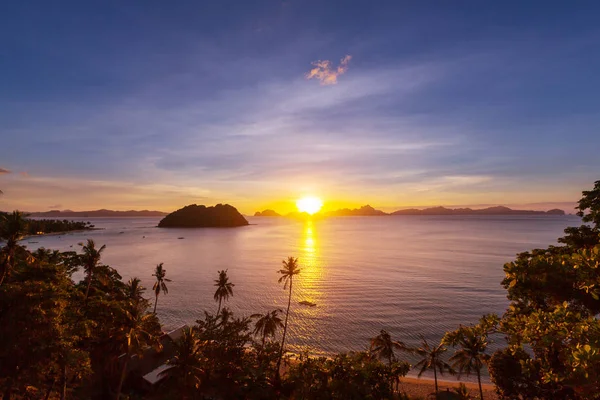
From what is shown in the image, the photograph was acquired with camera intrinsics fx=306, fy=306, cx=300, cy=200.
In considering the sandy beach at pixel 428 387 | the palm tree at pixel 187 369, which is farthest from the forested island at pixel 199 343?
the sandy beach at pixel 428 387

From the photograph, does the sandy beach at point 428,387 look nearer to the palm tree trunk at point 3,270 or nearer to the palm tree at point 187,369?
the palm tree at point 187,369

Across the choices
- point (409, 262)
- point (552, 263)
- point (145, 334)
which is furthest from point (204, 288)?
point (552, 263)

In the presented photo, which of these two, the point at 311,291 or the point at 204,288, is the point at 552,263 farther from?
the point at 204,288

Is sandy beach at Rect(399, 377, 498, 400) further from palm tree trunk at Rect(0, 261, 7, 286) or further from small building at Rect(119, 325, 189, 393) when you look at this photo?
palm tree trunk at Rect(0, 261, 7, 286)

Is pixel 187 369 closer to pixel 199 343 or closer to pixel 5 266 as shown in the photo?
pixel 199 343

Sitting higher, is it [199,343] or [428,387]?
[199,343]

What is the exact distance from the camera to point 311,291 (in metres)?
98.2

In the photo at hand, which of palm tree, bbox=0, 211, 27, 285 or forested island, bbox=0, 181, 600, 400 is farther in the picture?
palm tree, bbox=0, 211, 27, 285

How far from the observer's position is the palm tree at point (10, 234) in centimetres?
2759

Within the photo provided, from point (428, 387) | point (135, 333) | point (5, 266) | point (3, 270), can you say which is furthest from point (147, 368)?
point (428, 387)

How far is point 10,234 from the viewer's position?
28.9 m

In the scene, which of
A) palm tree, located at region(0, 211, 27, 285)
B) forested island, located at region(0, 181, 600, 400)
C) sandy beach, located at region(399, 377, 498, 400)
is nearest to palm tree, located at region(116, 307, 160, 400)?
forested island, located at region(0, 181, 600, 400)

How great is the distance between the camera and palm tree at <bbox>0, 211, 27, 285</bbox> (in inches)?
1086

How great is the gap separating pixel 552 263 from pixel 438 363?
41.6m
